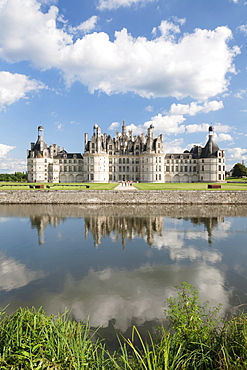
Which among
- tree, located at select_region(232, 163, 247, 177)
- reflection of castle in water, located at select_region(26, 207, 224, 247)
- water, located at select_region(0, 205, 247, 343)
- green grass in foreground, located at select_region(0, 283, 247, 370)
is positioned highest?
tree, located at select_region(232, 163, 247, 177)

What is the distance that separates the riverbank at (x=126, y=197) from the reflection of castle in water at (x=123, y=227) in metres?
10.5

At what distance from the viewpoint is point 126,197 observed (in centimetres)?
3475

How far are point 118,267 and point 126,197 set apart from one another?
77.3 feet

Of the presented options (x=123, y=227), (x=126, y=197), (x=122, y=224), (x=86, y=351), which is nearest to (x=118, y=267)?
(x=86, y=351)

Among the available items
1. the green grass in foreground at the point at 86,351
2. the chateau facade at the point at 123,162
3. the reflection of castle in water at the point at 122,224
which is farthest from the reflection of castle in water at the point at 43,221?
the chateau facade at the point at 123,162

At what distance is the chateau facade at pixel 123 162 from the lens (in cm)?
7194

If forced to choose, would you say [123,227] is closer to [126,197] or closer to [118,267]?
[118,267]

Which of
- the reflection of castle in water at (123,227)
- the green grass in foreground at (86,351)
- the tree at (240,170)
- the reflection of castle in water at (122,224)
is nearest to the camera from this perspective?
the green grass in foreground at (86,351)

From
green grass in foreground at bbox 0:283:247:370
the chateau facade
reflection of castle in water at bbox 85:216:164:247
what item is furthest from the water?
the chateau facade

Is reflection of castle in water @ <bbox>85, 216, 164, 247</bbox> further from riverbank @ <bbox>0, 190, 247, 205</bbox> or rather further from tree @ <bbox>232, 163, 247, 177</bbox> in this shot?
tree @ <bbox>232, 163, 247, 177</bbox>

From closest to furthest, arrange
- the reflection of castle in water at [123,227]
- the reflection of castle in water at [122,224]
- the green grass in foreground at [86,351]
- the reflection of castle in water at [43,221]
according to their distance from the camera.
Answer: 1. the green grass in foreground at [86,351]
2. the reflection of castle in water at [123,227]
3. the reflection of castle in water at [122,224]
4. the reflection of castle in water at [43,221]

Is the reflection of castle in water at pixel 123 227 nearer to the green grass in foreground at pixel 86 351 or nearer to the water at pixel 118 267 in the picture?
the water at pixel 118 267

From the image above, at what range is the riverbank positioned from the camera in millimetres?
34594

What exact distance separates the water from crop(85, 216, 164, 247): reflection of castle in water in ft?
0.26
